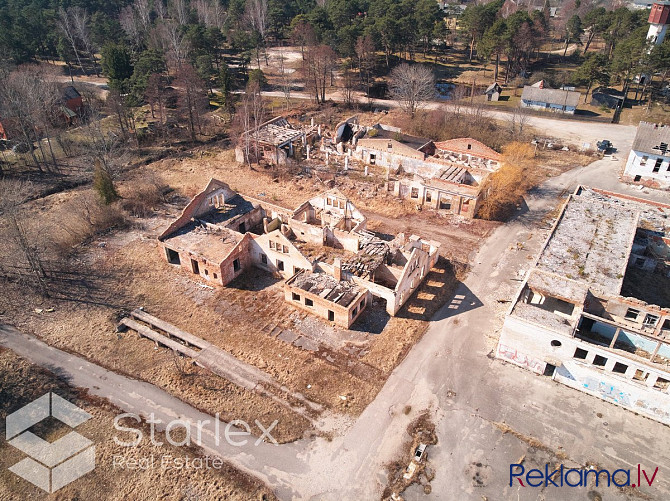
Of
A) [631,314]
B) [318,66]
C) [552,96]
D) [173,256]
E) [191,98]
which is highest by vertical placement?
[318,66]

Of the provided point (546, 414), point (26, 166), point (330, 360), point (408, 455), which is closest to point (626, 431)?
point (546, 414)

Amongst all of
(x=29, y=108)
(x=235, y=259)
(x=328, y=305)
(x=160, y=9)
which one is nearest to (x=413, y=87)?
(x=235, y=259)

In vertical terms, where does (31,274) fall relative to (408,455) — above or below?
above

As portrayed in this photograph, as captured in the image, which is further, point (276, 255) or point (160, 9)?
point (160, 9)

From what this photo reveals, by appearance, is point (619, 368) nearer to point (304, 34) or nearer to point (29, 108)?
point (29, 108)

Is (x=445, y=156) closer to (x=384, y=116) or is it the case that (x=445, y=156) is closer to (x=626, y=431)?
(x=384, y=116)

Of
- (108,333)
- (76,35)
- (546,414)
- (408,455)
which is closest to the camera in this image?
(408,455)

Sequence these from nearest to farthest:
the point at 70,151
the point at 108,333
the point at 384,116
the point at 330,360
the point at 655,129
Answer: the point at 330,360, the point at 108,333, the point at 655,129, the point at 70,151, the point at 384,116

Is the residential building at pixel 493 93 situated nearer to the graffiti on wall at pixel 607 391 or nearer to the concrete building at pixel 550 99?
the concrete building at pixel 550 99
